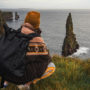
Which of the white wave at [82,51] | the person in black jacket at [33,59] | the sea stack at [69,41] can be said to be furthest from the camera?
the white wave at [82,51]

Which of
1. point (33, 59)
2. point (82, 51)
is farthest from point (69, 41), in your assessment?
point (33, 59)

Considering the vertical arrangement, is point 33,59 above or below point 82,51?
above

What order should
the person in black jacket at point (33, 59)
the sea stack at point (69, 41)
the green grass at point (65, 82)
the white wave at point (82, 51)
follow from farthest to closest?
the white wave at point (82, 51), the sea stack at point (69, 41), the green grass at point (65, 82), the person in black jacket at point (33, 59)

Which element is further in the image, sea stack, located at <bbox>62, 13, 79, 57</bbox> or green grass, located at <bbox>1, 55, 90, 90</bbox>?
sea stack, located at <bbox>62, 13, 79, 57</bbox>

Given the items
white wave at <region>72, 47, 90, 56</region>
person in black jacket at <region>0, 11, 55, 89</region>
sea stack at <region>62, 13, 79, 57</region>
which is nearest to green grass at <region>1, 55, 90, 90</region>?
person in black jacket at <region>0, 11, 55, 89</region>

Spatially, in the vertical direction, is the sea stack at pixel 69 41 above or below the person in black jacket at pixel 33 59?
below

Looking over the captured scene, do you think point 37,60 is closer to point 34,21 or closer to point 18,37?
point 18,37

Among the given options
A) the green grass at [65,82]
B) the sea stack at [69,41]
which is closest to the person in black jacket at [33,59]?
the green grass at [65,82]

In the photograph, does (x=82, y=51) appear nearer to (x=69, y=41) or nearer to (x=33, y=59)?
(x=69, y=41)

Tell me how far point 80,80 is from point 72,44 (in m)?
62.6

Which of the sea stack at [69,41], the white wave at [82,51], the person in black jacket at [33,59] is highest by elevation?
the person in black jacket at [33,59]

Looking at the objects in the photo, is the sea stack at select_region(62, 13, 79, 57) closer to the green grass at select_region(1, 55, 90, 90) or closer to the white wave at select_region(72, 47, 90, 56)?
the white wave at select_region(72, 47, 90, 56)

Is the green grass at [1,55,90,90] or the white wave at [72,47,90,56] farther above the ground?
the green grass at [1,55,90,90]

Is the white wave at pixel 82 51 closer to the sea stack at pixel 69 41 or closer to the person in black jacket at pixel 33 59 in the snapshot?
the sea stack at pixel 69 41
